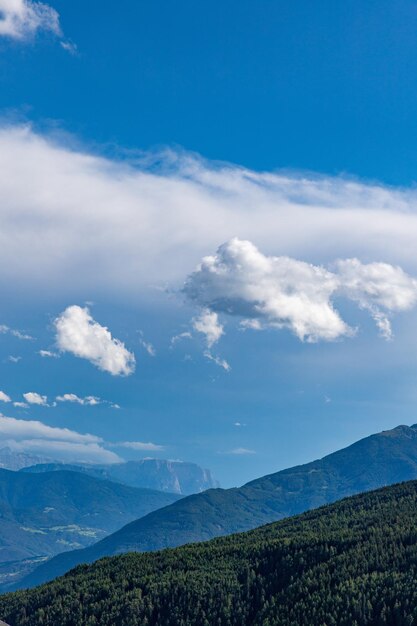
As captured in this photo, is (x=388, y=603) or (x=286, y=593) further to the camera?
(x=286, y=593)

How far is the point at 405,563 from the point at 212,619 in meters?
60.2

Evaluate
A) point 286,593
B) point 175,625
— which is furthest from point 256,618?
point 175,625

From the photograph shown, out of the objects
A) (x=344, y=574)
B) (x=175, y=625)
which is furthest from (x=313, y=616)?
(x=175, y=625)

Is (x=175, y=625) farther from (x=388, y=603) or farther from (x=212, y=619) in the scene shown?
(x=388, y=603)

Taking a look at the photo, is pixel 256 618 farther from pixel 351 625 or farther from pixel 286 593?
pixel 351 625

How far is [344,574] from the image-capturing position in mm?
199250

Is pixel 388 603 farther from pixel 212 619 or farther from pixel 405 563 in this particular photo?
pixel 212 619

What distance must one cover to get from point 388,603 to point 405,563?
29484mm

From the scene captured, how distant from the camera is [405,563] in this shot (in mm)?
197875

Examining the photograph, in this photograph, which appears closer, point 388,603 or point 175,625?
point 388,603

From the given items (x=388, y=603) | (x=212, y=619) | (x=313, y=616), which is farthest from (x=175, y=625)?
(x=388, y=603)

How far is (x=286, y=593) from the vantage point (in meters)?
197

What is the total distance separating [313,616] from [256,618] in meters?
22.5

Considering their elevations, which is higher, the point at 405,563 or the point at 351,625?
the point at 405,563
